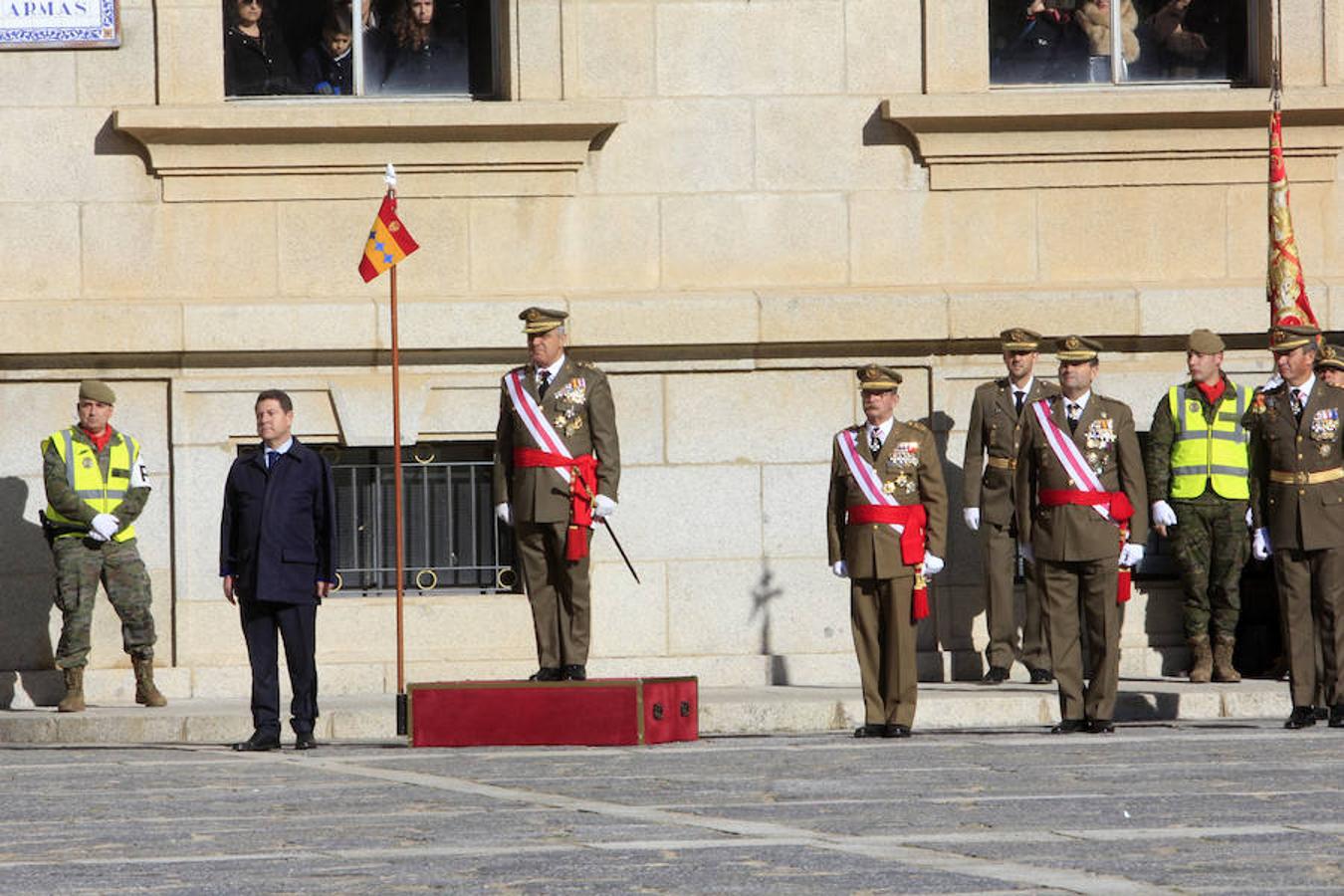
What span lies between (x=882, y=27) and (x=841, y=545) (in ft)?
13.4

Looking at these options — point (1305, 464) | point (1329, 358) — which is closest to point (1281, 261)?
point (1329, 358)

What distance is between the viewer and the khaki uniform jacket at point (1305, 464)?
14.5m

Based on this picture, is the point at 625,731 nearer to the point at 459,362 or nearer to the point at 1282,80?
the point at 459,362

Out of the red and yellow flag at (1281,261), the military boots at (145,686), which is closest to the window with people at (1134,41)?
the red and yellow flag at (1281,261)

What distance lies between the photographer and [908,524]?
47.3 feet

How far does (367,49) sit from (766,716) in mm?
5091

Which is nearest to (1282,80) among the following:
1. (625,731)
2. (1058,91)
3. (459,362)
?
(1058,91)

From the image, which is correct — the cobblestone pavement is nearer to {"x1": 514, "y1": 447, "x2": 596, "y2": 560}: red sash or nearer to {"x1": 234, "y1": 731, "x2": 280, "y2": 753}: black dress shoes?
{"x1": 234, "y1": 731, "x2": 280, "y2": 753}: black dress shoes

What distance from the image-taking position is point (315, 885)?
875 centimetres

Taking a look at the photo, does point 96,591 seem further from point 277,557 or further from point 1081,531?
point 1081,531

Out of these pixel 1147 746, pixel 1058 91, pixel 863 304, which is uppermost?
pixel 1058 91

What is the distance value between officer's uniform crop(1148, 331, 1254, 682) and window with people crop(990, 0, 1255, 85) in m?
2.14

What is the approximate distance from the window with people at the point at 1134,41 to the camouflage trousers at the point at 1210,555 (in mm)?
2860

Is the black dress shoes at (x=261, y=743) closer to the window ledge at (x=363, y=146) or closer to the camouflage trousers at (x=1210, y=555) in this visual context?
the window ledge at (x=363, y=146)
